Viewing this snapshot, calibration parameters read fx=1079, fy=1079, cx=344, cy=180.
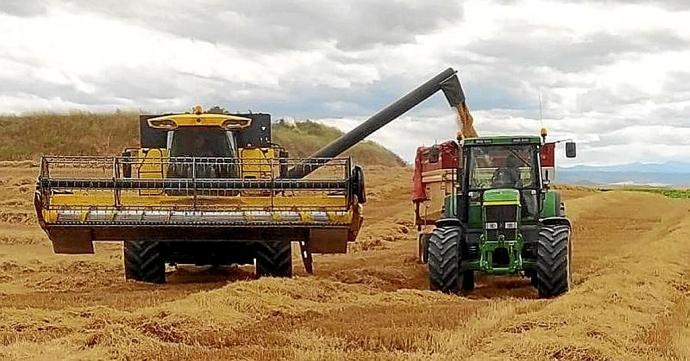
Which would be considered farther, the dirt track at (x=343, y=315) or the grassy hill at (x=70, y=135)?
the grassy hill at (x=70, y=135)

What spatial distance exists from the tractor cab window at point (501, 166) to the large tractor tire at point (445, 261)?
4.36 ft

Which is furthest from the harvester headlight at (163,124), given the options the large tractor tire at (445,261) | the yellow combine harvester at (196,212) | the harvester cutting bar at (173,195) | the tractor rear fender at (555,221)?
the tractor rear fender at (555,221)

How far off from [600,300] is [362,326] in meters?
2.56

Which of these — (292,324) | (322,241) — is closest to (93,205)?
(322,241)

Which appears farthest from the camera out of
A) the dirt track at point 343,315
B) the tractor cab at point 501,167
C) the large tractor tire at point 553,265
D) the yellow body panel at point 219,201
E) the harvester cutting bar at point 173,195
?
the tractor cab at point 501,167

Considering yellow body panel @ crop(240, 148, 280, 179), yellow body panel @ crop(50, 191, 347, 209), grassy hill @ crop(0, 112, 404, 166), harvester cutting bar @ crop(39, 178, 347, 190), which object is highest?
grassy hill @ crop(0, 112, 404, 166)

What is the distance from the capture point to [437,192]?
58.2 ft

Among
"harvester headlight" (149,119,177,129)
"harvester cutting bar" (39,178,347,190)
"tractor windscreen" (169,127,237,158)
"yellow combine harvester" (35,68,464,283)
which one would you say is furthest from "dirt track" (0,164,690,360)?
"harvester headlight" (149,119,177,129)

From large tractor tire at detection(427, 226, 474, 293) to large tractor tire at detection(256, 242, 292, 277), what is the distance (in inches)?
96.1

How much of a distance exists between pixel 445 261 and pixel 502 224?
38.6 inches

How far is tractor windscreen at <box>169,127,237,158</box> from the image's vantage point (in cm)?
1530

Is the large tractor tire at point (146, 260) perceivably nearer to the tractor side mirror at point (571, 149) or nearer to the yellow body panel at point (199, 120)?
the yellow body panel at point (199, 120)

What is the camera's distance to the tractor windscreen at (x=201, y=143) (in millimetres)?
15297

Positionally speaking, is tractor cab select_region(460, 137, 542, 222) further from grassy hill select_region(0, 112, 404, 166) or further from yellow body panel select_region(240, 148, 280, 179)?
grassy hill select_region(0, 112, 404, 166)
